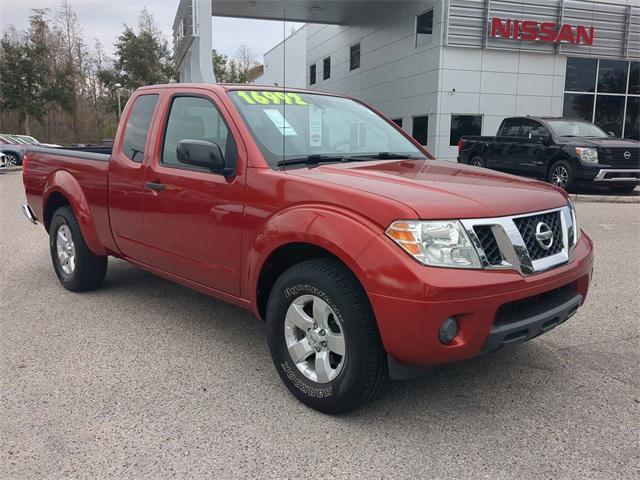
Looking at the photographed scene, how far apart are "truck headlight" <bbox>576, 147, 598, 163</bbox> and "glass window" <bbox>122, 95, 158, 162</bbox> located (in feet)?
33.8

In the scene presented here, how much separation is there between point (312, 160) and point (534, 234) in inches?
55.5

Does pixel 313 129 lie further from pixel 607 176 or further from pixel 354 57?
pixel 354 57

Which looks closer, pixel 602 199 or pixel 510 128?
pixel 602 199

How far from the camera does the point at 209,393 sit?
11.0 ft

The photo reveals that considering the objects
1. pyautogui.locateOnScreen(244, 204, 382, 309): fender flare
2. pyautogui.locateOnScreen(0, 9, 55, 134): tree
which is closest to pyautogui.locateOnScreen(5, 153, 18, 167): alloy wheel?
pyautogui.locateOnScreen(0, 9, 55, 134): tree

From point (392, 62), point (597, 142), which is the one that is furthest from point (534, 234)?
point (392, 62)

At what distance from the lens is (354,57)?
30.1 m

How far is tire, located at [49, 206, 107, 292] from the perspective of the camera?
5156mm

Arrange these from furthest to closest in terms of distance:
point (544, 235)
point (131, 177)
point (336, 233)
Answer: point (131, 177), point (544, 235), point (336, 233)

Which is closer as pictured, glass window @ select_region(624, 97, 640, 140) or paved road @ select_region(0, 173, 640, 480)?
paved road @ select_region(0, 173, 640, 480)

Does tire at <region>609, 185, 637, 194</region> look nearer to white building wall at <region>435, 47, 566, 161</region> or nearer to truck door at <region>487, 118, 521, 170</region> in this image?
truck door at <region>487, 118, 521, 170</region>

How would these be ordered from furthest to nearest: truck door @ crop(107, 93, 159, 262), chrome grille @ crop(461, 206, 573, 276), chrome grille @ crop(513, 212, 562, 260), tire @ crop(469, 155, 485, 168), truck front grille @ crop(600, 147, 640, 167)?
tire @ crop(469, 155, 485, 168)
truck front grille @ crop(600, 147, 640, 167)
truck door @ crop(107, 93, 159, 262)
chrome grille @ crop(513, 212, 562, 260)
chrome grille @ crop(461, 206, 573, 276)

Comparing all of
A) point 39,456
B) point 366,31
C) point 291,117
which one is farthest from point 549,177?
point 366,31

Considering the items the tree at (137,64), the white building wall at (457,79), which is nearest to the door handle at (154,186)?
the white building wall at (457,79)
